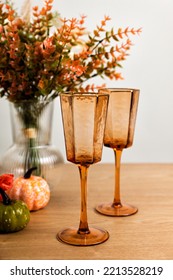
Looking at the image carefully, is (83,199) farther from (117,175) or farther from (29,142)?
(29,142)

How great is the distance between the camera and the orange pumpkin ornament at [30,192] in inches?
41.6

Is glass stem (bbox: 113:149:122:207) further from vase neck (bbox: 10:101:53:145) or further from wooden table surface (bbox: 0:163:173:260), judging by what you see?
vase neck (bbox: 10:101:53:145)

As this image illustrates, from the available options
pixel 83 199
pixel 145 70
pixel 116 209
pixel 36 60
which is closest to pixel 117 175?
pixel 116 209

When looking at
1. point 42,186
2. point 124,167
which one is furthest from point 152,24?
point 42,186

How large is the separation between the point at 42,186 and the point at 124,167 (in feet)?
1.89

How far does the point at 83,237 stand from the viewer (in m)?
0.89

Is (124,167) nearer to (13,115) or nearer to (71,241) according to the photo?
(13,115)

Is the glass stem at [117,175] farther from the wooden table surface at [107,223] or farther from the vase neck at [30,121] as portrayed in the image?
the vase neck at [30,121]

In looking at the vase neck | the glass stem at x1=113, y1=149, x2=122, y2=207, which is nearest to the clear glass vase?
the vase neck

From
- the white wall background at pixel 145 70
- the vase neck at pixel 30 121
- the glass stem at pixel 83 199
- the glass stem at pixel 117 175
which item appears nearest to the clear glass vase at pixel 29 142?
the vase neck at pixel 30 121

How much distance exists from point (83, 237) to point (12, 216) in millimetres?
169

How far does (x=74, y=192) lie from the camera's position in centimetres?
124

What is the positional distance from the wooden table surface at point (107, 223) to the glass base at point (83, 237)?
0.01 m
